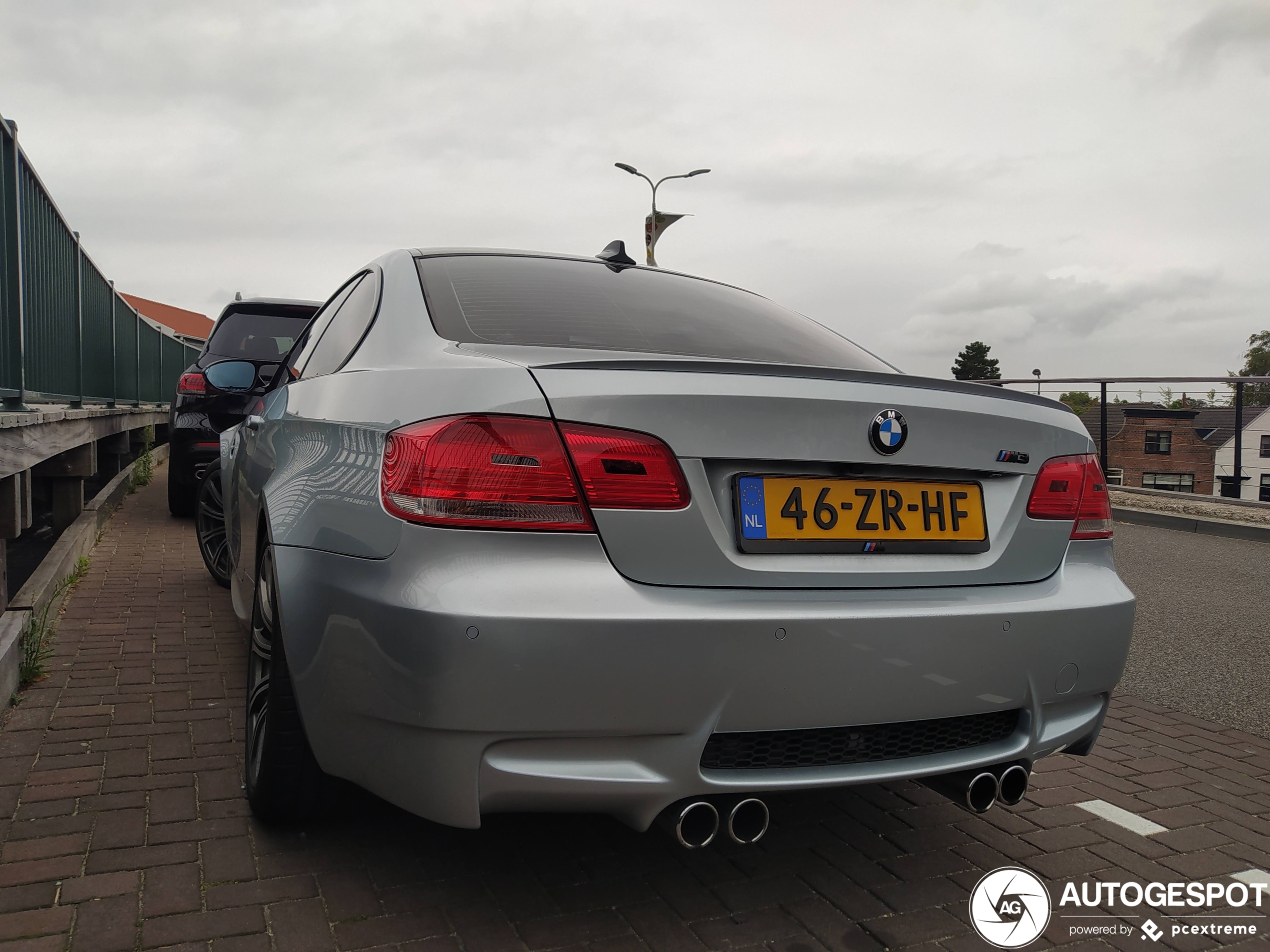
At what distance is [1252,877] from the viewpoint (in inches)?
107

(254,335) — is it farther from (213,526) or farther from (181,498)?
(213,526)

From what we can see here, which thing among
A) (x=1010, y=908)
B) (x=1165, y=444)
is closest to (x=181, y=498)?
(x=1010, y=908)

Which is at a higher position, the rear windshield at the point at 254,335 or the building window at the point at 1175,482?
the rear windshield at the point at 254,335

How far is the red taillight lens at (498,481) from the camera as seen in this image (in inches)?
78.1

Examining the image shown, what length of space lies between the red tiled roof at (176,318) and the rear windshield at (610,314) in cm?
10538

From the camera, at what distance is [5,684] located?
3.65 metres

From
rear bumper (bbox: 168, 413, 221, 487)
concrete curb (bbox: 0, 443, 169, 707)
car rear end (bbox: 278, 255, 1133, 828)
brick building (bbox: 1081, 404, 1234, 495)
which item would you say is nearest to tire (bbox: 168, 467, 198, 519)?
rear bumper (bbox: 168, 413, 221, 487)

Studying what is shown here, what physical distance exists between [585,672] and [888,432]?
0.81 meters

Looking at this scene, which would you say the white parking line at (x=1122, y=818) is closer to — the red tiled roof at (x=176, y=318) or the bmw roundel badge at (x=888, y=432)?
the bmw roundel badge at (x=888, y=432)

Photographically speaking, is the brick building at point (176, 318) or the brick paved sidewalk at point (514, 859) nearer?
the brick paved sidewalk at point (514, 859)

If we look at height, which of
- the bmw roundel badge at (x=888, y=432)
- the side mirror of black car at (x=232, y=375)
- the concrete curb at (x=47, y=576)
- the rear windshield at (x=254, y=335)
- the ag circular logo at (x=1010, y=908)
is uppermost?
the rear windshield at (x=254, y=335)

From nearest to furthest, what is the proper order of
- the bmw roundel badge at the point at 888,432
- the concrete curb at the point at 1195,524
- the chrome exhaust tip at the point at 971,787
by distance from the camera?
1. the bmw roundel badge at the point at 888,432
2. the chrome exhaust tip at the point at 971,787
3. the concrete curb at the point at 1195,524

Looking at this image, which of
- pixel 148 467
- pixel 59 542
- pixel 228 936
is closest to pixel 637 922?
pixel 228 936

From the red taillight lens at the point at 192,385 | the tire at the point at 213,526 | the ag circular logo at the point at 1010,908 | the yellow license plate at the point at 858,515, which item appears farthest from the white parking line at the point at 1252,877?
the red taillight lens at the point at 192,385
